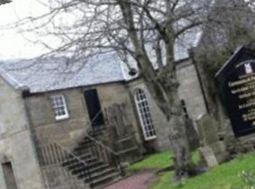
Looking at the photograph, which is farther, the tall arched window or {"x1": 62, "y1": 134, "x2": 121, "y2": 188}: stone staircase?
the tall arched window

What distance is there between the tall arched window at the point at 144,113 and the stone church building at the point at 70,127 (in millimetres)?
106

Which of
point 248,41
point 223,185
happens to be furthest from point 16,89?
point 223,185

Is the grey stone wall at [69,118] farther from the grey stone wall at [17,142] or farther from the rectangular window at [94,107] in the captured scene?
the grey stone wall at [17,142]

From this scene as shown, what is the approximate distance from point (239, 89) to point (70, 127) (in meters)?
15.0

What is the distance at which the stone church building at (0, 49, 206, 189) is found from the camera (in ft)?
95.0

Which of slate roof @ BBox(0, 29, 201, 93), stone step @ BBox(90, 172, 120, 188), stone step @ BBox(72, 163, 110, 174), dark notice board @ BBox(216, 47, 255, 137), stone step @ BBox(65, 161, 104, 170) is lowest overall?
stone step @ BBox(90, 172, 120, 188)

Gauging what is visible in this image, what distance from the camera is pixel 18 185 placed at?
31578 mm

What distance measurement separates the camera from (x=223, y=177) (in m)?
15.9

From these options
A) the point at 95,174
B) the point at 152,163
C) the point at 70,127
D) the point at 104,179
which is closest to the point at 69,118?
the point at 70,127

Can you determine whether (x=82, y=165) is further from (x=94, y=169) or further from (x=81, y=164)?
(x=94, y=169)

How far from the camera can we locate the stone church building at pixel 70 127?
95.0 feet

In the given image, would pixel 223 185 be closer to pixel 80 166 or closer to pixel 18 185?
pixel 80 166

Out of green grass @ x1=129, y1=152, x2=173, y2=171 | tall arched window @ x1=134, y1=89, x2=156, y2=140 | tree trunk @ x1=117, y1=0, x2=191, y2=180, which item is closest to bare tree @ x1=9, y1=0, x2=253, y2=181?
tree trunk @ x1=117, y1=0, x2=191, y2=180

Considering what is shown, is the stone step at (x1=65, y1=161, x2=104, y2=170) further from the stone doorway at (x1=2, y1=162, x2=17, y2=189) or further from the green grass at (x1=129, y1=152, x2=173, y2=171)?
the stone doorway at (x1=2, y1=162, x2=17, y2=189)
